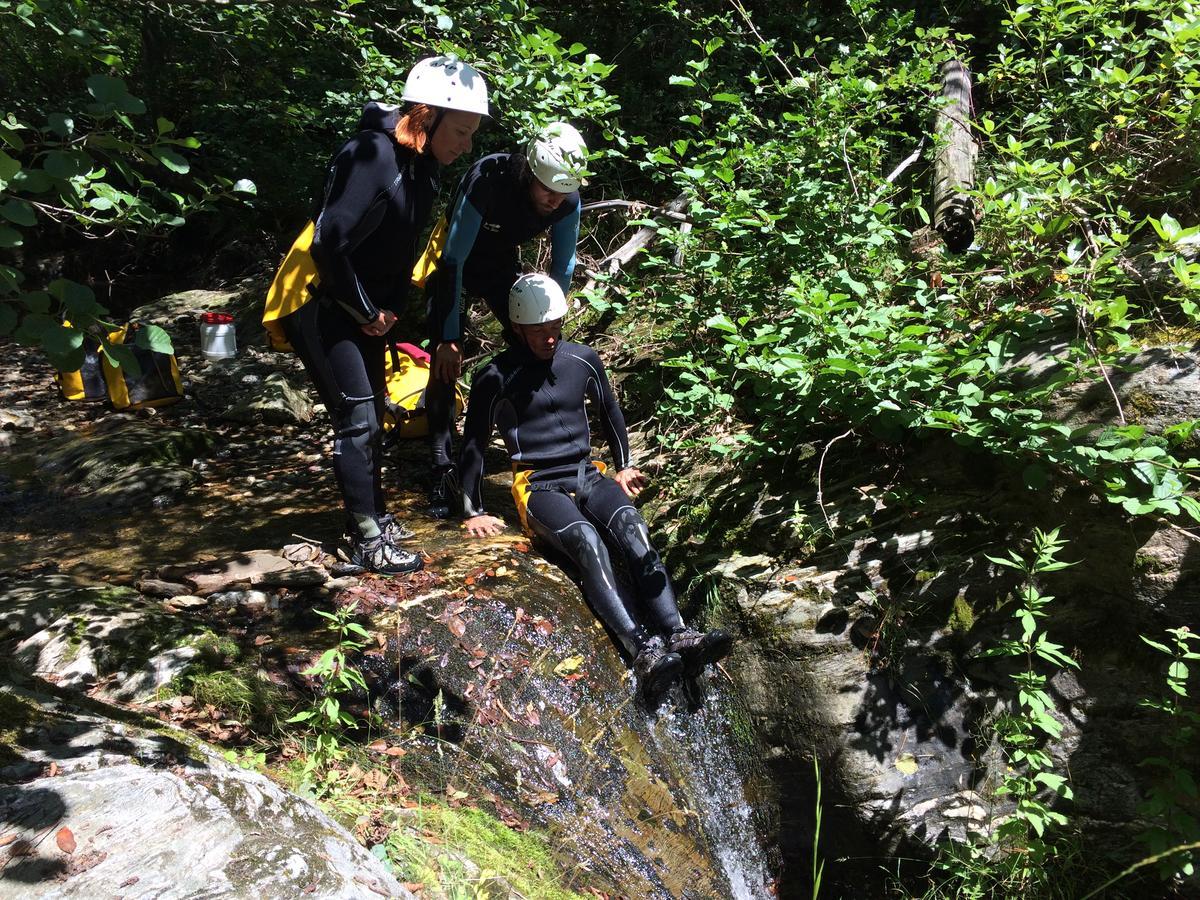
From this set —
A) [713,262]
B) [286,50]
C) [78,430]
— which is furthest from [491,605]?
[286,50]

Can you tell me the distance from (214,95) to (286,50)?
170 cm

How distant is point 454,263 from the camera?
13.7 feet

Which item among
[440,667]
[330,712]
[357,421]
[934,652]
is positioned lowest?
[934,652]

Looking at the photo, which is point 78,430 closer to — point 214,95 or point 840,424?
point 214,95

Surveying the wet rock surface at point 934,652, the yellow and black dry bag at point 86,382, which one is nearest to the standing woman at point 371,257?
the wet rock surface at point 934,652

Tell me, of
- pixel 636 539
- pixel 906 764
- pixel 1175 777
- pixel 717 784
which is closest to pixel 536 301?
pixel 636 539

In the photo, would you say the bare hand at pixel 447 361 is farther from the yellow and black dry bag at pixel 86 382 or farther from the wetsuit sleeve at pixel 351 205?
the yellow and black dry bag at pixel 86 382

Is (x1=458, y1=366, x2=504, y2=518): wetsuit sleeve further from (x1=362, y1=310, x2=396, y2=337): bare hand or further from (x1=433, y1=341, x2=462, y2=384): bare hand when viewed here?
(x1=362, y1=310, x2=396, y2=337): bare hand

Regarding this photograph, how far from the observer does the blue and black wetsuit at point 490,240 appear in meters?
4.14

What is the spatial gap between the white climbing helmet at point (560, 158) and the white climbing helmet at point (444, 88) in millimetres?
342

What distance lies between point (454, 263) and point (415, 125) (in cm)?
84

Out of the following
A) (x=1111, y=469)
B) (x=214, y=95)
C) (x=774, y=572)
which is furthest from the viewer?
(x=214, y=95)

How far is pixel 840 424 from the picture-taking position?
4.15 meters

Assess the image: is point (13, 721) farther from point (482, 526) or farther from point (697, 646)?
point (697, 646)
